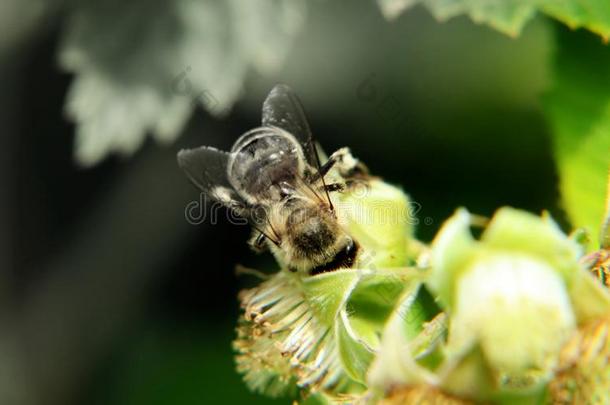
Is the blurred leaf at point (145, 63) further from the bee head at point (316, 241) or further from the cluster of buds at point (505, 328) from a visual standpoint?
the cluster of buds at point (505, 328)

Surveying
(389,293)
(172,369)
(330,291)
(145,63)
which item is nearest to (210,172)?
(330,291)

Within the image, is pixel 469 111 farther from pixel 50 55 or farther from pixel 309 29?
pixel 50 55

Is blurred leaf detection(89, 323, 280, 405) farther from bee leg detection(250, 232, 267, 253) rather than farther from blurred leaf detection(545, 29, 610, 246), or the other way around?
blurred leaf detection(545, 29, 610, 246)

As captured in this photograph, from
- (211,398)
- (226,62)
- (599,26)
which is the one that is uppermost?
(599,26)

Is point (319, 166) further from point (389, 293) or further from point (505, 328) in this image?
point (505, 328)

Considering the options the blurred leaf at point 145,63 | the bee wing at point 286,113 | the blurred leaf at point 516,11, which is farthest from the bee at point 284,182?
the blurred leaf at point 145,63

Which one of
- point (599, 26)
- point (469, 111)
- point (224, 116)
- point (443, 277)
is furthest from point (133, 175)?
point (443, 277)
